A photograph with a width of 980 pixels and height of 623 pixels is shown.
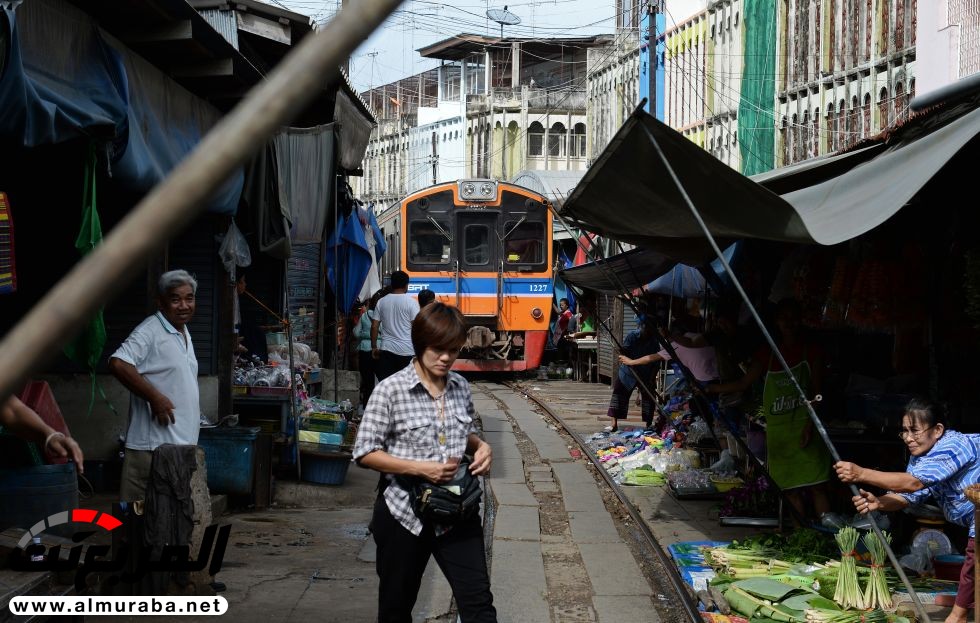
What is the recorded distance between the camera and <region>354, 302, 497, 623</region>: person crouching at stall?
377 cm

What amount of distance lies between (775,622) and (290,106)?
14.8ft

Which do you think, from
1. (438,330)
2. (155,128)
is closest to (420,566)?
(438,330)

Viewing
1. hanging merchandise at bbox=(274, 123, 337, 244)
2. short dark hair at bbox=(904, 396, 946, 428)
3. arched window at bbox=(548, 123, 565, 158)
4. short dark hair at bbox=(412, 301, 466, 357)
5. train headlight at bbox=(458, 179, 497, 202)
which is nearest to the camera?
short dark hair at bbox=(412, 301, 466, 357)

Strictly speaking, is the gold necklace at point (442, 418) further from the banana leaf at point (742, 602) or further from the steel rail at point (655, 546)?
the steel rail at point (655, 546)

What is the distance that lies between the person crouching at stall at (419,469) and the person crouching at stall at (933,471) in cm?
195

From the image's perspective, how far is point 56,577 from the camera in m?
4.34

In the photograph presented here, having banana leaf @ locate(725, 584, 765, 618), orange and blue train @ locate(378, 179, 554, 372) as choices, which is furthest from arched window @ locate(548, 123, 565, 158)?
banana leaf @ locate(725, 584, 765, 618)

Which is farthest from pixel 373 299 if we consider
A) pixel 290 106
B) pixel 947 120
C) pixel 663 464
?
pixel 290 106

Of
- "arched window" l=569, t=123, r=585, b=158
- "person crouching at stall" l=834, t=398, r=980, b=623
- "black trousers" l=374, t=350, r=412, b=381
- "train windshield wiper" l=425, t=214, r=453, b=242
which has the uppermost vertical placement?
"arched window" l=569, t=123, r=585, b=158

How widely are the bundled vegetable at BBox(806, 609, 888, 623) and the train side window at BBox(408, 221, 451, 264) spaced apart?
15.4 metres

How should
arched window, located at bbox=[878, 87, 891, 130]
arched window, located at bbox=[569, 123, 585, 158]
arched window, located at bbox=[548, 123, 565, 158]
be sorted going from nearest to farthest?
arched window, located at bbox=[878, 87, 891, 130], arched window, located at bbox=[548, 123, 565, 158], arched window, located at bbox=[569, 123, 585, 158]

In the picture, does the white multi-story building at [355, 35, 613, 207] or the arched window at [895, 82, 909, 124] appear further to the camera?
the white multi-story building at [355, 35, 613, 207]

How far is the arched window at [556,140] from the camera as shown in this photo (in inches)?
1805

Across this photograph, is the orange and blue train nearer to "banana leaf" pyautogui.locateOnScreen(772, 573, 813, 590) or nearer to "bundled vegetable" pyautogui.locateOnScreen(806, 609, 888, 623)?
"banana leaf" pyautogui.locateOnScreen(772, 573, 813, 590)
